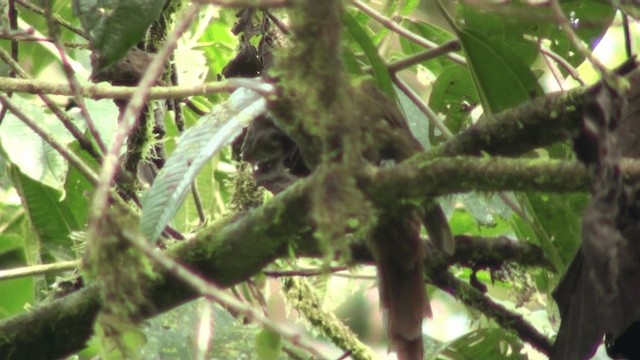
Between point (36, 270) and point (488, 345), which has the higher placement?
point (36, 270)

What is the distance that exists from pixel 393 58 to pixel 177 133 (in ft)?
1.75

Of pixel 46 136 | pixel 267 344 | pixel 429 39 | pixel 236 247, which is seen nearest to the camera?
pixel 236 247

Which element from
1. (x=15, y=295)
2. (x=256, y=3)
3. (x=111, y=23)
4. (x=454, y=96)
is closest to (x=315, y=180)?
(x=256, y=3)

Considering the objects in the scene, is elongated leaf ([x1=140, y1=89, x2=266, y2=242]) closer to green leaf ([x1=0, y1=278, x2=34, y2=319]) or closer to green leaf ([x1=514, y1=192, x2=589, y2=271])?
green leaf ([x1=514, y1=192, x2=589, y2=271])

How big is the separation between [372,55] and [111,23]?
493 mm

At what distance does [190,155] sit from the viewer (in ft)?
4.97

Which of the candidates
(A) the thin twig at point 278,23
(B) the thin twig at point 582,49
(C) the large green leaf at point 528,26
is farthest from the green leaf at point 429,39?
(B) the thin twig at point 582,49

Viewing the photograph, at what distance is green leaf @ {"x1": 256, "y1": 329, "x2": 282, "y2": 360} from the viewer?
1654 millimetres

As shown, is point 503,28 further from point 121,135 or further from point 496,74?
point 121,135

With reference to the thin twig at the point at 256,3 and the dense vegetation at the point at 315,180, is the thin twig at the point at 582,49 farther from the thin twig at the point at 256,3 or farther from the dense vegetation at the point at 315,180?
the thin twig at the point at 256,3

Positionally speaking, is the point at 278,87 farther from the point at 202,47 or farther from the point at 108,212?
the point at 202,47

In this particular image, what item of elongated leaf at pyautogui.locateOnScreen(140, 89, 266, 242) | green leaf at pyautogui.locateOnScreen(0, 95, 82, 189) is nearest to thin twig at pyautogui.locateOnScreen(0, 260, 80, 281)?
green leaf at pyautogui.locateOnScreen(0, 95, 82, 189)

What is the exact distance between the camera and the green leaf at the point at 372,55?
5.81 feet

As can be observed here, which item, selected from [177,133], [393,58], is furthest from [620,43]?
[177,133]
